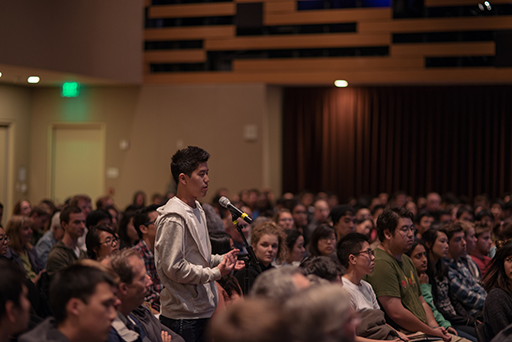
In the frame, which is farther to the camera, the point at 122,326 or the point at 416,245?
the point at 416,245

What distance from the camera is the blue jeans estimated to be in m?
3.15

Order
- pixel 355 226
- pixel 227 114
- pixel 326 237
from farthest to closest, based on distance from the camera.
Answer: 1. pixel 227 114
2. pixel 355 226
3. pixel 326 237

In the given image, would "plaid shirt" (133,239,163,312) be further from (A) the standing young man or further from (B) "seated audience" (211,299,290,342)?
(B) "seated audience" (211,299,290,342)

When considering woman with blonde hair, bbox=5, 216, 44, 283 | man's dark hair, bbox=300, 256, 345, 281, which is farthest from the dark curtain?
man's dark hair, bbox=300, 256, 345, 281

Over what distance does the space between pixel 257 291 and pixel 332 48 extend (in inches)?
396

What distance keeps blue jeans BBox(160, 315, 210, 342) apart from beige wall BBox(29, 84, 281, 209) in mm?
8654

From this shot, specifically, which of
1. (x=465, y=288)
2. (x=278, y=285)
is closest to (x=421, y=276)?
(x=465, y=288)

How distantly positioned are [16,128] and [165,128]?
117 inches

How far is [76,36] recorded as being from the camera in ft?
31.7

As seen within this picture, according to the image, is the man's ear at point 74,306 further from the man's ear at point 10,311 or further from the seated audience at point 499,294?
the seated audience at point 499,294

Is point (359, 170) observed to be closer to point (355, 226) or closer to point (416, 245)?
point (355, 226)

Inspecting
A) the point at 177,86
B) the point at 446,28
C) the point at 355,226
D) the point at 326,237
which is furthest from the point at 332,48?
the point at 326,237

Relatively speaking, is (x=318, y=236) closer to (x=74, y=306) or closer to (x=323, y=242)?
(x=323, y=242)

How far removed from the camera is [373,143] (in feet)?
42.0
